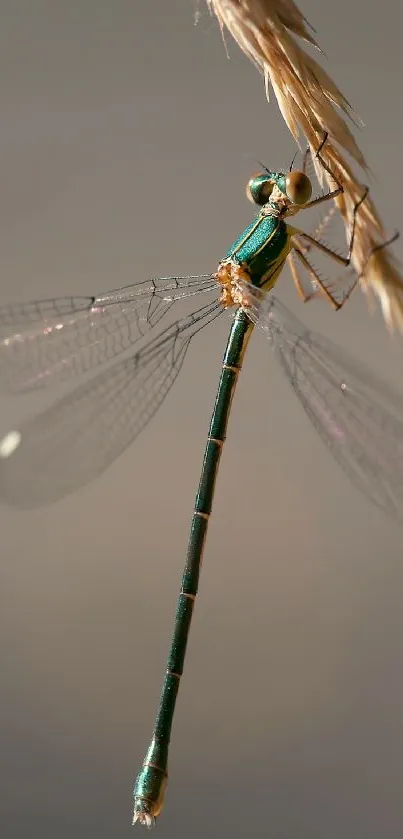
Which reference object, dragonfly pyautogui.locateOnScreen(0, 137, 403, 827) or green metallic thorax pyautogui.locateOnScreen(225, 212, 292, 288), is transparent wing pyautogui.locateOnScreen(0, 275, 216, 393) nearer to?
dragonfly pyautogui.locateOnScreen(0, 137, 403, 827)

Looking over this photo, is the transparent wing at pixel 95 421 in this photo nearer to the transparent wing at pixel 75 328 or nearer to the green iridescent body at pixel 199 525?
the transparent wing at pixel 75 328

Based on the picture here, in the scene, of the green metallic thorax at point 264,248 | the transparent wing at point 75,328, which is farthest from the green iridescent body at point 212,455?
the transparent wing at point 75,328

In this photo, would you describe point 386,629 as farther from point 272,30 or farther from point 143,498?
point 272,30

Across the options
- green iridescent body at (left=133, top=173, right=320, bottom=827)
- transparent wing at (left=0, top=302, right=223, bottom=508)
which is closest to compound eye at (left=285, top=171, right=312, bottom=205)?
green iridescent body at (left=133, top=173, right=320, bottom=827)

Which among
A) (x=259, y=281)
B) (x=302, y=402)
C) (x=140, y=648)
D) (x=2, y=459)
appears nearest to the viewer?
(x=302, y=402)

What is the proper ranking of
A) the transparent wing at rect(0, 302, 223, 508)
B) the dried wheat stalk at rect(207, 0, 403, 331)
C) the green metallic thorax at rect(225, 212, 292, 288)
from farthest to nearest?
the transparent wing at rect(0, 302, 223, 508) < the green metallic thorax at rect(225, 212, 292, 288) < the dried wheat stalk at rect(207, 0, 403, 331)

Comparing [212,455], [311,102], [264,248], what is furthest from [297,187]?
[212,455]

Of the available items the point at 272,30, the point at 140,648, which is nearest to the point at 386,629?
the point at 140,648
